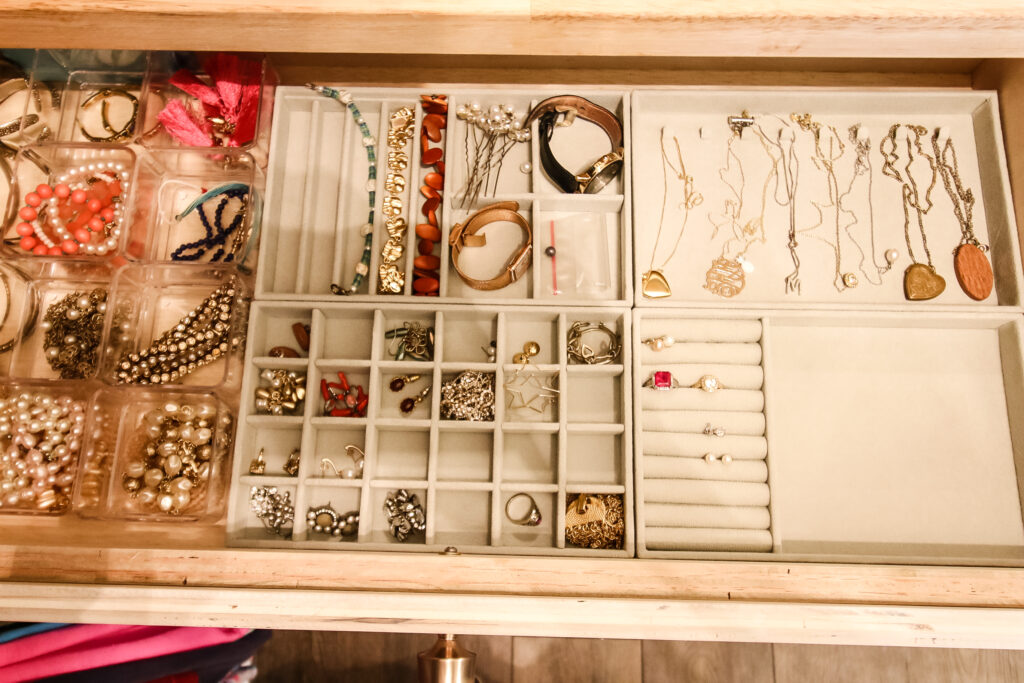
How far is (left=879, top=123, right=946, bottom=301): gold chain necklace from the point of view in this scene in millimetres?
1821

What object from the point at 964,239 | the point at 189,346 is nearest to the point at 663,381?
the point at 964,239

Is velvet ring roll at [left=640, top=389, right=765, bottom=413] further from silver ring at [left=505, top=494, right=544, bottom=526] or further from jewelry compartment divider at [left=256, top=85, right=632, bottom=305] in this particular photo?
silver ring at [left=505, top=494, right=544, bottom=526]

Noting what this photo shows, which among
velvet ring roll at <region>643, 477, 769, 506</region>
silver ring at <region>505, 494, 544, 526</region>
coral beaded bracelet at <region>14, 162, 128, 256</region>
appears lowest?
silver ring at <region>505, 494, 544, 526</region>

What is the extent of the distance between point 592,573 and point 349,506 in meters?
0.78

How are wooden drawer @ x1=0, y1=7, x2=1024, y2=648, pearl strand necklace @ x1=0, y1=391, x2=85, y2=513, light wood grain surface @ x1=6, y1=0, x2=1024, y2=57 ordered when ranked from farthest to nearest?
pearl strand necklace @ x1=0, y1=391, x2=85, y2=513, wooden drawer @ x1=0, y1=7, x2=1024, y2=648, light wood grain surface @ x1=6, y1=0, x2=1024, y2=57

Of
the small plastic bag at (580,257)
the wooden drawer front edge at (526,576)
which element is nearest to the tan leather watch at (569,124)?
the small plastic bag at (580,257)

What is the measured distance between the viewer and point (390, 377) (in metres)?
1.86

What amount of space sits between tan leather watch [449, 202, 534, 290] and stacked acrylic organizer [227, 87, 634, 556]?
1.2 inches

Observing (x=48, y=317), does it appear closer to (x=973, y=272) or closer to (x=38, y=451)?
(x=38, y=451)

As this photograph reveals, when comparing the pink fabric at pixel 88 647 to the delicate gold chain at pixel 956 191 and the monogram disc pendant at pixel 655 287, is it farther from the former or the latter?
the delicate gold chain at pixel 956 191

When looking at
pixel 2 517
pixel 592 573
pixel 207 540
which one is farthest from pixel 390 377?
pixel 2 517

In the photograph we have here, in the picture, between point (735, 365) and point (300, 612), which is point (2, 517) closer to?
point (300, 612)

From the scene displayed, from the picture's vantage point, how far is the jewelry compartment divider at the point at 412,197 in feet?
6.15

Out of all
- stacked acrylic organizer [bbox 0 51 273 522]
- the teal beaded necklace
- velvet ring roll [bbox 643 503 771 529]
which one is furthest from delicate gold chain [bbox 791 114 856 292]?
stacked acrylic organizer [bbox 0 51 273 522]
